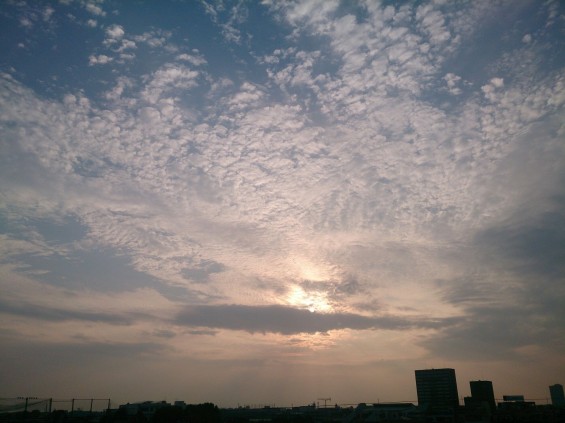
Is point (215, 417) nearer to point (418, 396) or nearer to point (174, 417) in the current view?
point (174, 417)

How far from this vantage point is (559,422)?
234ft

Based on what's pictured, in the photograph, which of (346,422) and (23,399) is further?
(346,422)

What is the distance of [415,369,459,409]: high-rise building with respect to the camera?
172 metres

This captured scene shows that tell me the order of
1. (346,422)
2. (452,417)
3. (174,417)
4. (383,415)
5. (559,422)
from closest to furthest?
(559,422) < (174,417) < (452,417) < (346,422) < (383,415)

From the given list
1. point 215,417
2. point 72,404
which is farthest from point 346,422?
point 72,404

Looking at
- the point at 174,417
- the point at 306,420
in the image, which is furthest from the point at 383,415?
the point at 174,417

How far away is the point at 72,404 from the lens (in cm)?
6531

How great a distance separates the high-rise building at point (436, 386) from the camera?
172 m

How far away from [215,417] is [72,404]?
3258cm

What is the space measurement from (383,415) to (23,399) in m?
88.4

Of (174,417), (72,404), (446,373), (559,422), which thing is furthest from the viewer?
(446,373)

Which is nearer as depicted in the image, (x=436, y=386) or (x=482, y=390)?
(x=482, y=390)

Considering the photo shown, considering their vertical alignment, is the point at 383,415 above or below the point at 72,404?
below

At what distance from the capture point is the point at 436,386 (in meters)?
177
